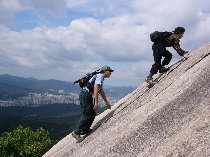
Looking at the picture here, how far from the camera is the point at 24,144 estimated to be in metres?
46.6

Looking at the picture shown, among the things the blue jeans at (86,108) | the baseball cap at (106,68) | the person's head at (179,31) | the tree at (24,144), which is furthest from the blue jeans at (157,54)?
the tree at (24,144)

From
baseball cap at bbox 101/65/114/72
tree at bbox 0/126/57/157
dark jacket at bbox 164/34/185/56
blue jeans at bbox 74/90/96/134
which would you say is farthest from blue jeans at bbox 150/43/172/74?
tree at bbox 0/126/57/157

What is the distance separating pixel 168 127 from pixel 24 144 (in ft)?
142

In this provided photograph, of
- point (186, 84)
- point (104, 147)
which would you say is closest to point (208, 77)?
point (186, 84)

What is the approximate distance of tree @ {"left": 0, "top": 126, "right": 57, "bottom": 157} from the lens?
43.0 m

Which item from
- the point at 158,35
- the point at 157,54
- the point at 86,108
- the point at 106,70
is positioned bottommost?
the point at 86,108

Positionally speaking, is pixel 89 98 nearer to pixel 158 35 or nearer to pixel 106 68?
pixel 106 68

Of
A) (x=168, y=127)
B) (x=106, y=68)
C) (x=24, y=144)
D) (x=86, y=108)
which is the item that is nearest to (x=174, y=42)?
(x=106, y=68)

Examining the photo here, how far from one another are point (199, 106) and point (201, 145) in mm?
1833

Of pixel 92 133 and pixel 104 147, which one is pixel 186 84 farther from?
pixel 92 133

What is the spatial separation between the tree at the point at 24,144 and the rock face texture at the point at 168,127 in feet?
116

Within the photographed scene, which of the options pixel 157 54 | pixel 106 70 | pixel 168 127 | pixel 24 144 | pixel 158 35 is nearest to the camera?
pixel 168 127

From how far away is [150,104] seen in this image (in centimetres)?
982

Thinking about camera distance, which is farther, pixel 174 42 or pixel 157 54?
pixel 157 54
